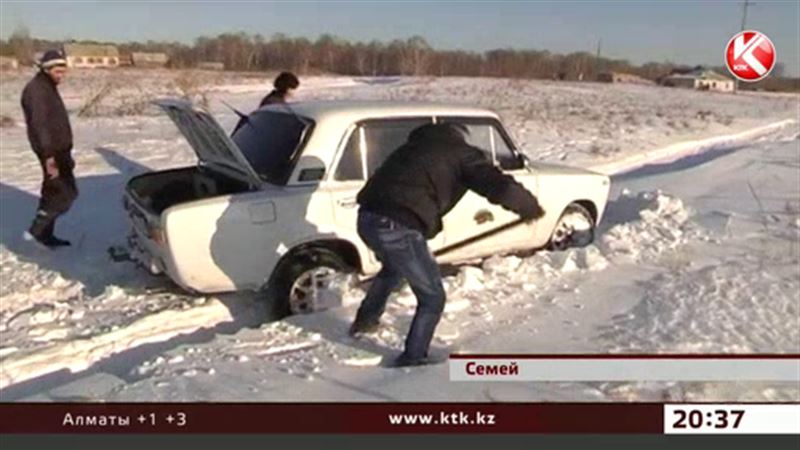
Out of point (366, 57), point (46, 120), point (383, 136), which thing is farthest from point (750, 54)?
point (46, 120)

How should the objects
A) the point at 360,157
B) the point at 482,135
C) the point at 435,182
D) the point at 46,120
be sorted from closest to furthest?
1. the point at 435,182
2. the point at 360,157
3. the point at 482,135
4. the point at 46,120

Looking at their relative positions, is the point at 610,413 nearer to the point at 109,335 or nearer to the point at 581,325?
the point at 581,325

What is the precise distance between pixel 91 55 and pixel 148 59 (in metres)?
0.33

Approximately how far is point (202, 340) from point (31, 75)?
4.97 feet

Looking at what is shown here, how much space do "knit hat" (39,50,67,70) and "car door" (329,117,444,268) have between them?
130 cm

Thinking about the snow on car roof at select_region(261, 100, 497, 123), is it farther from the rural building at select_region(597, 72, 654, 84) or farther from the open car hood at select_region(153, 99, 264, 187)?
the rural building at select_region(597, 72, 654, 84)

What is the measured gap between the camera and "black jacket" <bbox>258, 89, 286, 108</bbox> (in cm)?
347

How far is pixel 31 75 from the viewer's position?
329 cm

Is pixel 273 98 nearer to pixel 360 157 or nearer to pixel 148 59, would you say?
pixel 360 157

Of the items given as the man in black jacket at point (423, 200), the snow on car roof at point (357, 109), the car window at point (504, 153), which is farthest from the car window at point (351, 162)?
the car window at point (504, 153)

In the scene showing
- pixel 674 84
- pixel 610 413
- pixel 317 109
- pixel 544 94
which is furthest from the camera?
pixel 544 94

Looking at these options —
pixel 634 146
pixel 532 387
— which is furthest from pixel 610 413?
pixel 634 146

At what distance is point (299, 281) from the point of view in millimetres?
3309

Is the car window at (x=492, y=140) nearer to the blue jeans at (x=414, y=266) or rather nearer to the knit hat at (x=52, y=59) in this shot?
the blue jeans at (x=414, y=266)
